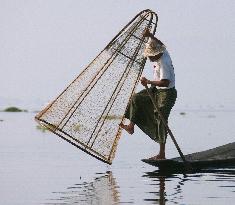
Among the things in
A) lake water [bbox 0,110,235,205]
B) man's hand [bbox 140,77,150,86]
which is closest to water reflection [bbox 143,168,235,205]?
lake water [bbox 0,110,235,205]

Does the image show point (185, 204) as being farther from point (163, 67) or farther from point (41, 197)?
point (163, 67)

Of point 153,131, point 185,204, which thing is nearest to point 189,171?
point 153,131

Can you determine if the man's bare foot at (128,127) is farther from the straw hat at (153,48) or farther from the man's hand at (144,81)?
the straw hat at (153,48)

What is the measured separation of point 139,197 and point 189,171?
2989 mm

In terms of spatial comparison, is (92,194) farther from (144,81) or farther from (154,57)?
(154,57)

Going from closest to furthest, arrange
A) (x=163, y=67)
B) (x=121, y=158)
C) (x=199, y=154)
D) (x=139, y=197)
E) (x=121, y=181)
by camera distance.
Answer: (x=139, y=197) < (x=121, y=181) < (x=163, y=67) < (x=199, y=154) < (x=121, y=158)

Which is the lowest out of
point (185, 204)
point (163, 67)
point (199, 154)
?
point (185, 204)

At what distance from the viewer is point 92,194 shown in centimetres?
996

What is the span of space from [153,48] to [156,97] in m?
0.83

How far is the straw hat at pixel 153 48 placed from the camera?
12414mm

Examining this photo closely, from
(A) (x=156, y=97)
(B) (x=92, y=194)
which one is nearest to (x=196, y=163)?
(A) (x=156, y=97)

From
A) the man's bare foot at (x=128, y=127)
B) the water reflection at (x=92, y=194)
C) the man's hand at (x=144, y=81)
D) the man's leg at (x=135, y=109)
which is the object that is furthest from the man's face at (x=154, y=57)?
the water reflection at (x=92, y=194)

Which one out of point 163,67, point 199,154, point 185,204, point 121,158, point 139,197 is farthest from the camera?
point 121,158

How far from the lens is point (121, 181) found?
11.5 meters
